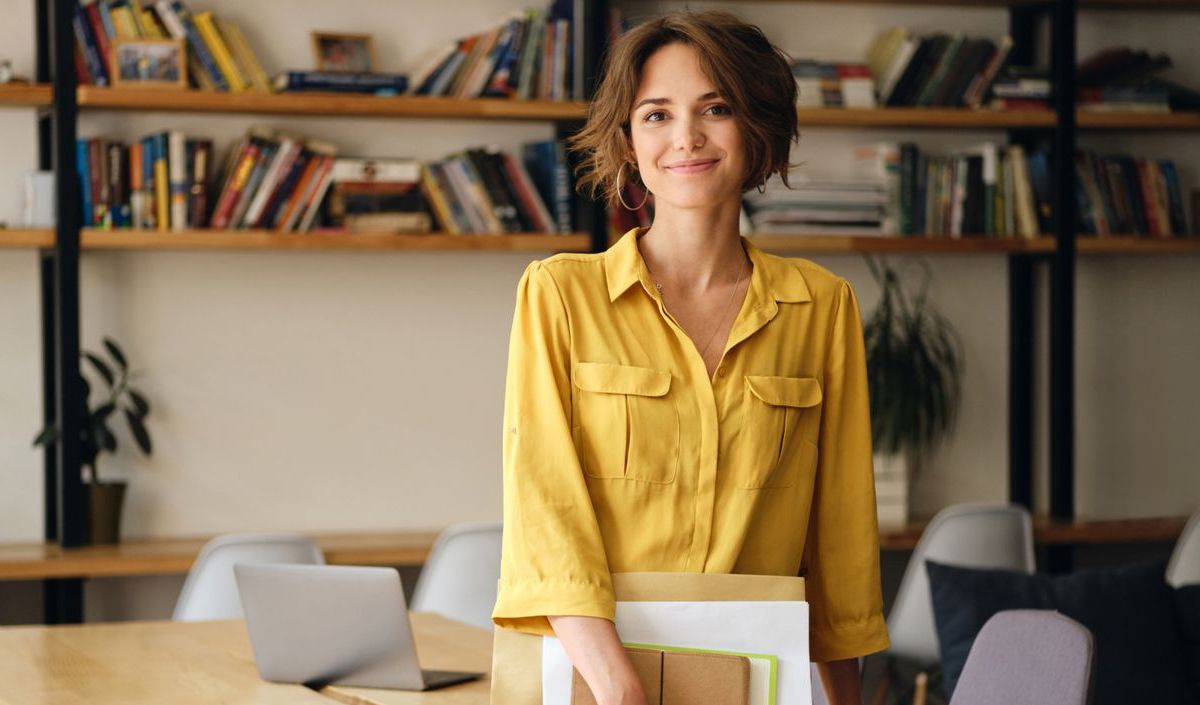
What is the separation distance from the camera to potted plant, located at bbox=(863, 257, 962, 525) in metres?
4.54

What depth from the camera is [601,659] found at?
56.0 inches

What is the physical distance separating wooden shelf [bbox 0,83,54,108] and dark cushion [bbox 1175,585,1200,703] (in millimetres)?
3181

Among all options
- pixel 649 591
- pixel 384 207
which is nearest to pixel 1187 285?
pixel 384 207

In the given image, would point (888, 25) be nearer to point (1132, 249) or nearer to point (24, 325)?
point (1132, 249)

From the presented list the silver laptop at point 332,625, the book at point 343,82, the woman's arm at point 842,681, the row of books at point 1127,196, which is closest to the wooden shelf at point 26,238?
the book at point 343,82

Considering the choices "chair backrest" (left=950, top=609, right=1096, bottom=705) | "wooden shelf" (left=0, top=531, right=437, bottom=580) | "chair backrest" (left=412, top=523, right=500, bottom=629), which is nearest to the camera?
"chair backrest" (left=950, top=609, right=1096, bottom=705)

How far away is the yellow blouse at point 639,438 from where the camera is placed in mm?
1490

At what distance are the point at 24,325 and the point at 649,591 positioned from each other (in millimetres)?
3298

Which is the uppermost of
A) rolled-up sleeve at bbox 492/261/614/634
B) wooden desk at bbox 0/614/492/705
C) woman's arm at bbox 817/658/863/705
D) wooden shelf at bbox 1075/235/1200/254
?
wooden shelf at bbox 1075/235/1200/254

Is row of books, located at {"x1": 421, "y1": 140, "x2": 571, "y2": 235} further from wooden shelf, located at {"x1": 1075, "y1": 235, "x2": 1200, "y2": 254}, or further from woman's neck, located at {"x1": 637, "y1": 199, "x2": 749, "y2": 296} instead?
woman's neck, located at {"x1": 637, "y1": 199, "x2": 749, "y2": 296}

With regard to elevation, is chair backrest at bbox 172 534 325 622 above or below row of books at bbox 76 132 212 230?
below

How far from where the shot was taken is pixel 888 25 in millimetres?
4871

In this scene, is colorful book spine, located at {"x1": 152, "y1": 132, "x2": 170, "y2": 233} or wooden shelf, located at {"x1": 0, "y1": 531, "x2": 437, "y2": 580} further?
colorful book spine, located at {"x1": 152, "y1": 132, "x2": 170, "y2": 233}


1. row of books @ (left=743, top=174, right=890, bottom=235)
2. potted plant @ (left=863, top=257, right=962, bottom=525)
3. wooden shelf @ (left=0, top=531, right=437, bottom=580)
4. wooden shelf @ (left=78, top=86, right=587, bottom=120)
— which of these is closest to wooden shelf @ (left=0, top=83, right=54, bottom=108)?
wooden shelf @ (left=78, top=86, right=587, bottom=120)
